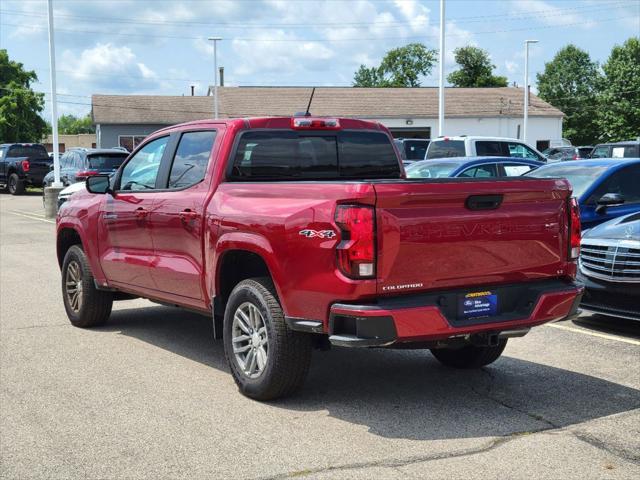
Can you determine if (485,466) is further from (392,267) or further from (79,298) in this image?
(79,298)

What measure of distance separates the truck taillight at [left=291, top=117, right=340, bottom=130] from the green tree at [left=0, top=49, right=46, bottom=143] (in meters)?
59.0

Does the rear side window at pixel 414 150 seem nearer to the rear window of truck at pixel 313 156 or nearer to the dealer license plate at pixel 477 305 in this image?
the rear window of truck at pixel 313 156

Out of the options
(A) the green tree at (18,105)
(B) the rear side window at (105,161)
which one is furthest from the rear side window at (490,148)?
(A) the green tree at (18,105)

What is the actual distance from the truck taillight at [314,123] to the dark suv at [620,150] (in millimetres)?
19494

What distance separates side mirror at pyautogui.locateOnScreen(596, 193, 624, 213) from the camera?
976 cm

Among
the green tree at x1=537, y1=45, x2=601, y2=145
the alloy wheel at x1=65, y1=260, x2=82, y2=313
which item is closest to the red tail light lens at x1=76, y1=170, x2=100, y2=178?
the alloy wheel at x1=65, y1=260, x2=82, y2=313

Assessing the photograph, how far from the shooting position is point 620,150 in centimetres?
2492

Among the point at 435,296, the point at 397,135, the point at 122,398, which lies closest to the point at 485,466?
the point at 435,296

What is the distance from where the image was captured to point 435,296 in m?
5.14

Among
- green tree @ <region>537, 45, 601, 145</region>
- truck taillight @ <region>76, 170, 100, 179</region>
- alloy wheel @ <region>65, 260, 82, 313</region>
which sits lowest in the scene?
alloy wheel @ <region>65, 260, 82, 313</region>

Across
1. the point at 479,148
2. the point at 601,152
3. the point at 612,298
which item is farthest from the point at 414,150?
the point at 612,298

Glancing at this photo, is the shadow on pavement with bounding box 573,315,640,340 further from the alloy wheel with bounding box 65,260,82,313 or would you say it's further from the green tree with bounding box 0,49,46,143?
the green tree with bounding box 0,49,46,143

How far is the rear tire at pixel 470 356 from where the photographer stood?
6484 mm

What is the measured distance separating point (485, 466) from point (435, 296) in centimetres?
109
